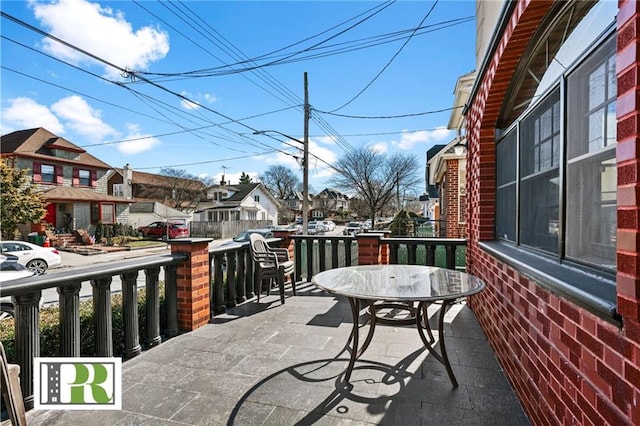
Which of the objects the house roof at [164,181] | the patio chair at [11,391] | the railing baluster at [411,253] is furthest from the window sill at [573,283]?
the house roof at [164,181]

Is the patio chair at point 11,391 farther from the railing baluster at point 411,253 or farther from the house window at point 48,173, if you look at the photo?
the house window at point 48,173

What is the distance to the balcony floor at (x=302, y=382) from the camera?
1965 millimetres

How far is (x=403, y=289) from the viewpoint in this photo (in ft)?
7.46

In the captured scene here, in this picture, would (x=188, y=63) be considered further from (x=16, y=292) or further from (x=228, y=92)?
(x=16, y=292)

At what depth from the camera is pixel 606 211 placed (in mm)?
1438

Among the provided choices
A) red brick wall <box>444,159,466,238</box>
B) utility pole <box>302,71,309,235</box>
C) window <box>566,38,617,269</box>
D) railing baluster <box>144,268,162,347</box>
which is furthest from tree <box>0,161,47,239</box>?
window <box>566,38,617,269</box>

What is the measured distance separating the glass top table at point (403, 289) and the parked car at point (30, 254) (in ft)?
40.9

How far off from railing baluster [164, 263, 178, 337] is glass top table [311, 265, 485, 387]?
1.57 metres

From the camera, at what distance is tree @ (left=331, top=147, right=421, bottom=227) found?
26484mm

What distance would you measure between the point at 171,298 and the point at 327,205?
56577 millimetres

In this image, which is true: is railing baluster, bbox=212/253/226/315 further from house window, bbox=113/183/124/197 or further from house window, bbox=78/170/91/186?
house window, bbox=113/183/124/197

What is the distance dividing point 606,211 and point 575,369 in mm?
655

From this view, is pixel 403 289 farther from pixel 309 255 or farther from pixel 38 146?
pixel 38 146

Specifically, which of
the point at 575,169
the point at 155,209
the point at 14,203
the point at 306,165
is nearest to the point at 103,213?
the point at 155,209
